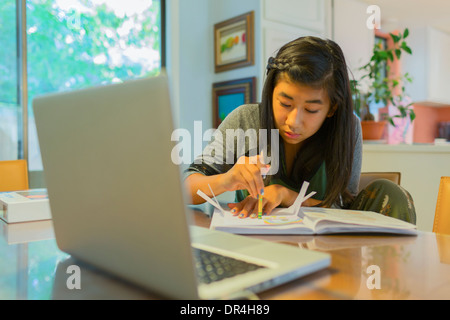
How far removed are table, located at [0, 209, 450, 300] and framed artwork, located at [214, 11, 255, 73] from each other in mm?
2565

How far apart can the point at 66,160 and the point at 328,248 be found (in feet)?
1.39

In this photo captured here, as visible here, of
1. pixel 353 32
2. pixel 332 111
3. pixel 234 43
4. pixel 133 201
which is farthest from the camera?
pixel 353 32

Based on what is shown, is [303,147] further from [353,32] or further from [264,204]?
[353,32]

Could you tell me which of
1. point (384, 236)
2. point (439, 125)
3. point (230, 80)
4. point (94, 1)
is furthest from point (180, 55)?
point (439, 125)

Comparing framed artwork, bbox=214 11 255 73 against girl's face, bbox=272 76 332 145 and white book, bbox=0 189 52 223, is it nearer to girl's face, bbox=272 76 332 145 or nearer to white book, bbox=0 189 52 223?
girl's face, bbox=272 76 332 145

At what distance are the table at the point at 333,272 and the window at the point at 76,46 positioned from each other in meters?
2.33

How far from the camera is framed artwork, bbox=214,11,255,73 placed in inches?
121

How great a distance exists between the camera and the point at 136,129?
0.38 meters

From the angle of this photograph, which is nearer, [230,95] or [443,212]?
[443,212]

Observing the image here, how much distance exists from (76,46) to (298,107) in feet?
8.14

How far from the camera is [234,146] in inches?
55.6

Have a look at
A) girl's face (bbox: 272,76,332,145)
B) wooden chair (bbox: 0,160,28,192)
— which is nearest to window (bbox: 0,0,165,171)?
wooden chair (bbox: 0,160,28,192)
